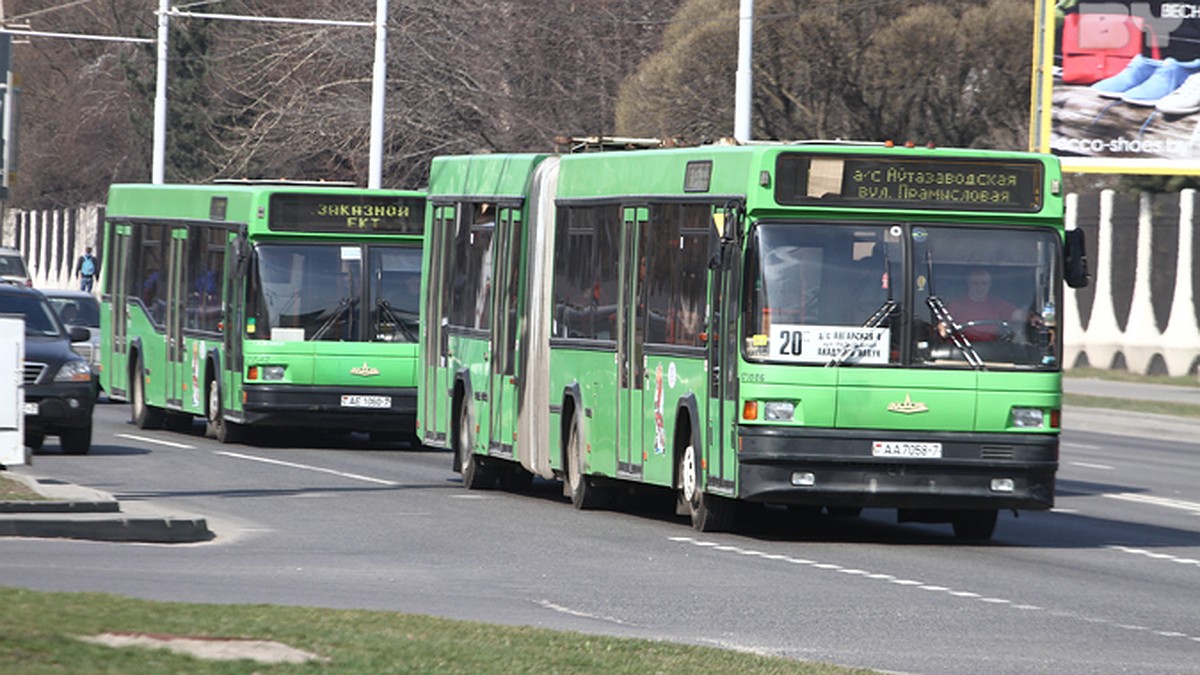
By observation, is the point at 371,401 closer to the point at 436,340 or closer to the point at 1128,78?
the point at 436,340

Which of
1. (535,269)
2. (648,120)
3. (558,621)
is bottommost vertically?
(558,621)

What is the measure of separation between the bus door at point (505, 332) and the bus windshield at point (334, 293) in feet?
18.4

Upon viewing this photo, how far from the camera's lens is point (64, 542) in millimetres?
15031

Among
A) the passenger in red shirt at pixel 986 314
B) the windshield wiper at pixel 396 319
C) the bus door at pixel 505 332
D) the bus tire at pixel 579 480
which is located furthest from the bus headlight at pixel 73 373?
the passenger in red shirt at pixel 986 314

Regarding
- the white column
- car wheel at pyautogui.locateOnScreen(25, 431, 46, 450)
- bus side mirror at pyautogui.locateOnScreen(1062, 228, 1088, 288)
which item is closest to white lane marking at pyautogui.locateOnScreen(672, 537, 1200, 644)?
bus side mirror at pyautogui.locateOnScreen(1062, 228, 1088, 288)

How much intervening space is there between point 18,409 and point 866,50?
32325 millimetres

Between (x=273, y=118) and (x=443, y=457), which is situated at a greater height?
(x=273, y=118)

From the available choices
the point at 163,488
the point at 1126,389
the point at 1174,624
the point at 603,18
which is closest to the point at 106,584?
the point at 1174,624

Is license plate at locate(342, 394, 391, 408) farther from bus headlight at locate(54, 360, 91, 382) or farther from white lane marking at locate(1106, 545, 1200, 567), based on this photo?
white lane marking at locate(1106, 545, 1200, 567)

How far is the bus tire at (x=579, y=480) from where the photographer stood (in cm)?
1922

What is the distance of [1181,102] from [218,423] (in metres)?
19.1

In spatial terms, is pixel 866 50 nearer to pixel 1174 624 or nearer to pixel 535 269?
pixel 535 269

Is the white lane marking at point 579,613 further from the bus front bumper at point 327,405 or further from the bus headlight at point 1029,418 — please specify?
Result: the bus front bumper at point 327,405

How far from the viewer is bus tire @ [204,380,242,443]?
89.8 feet
